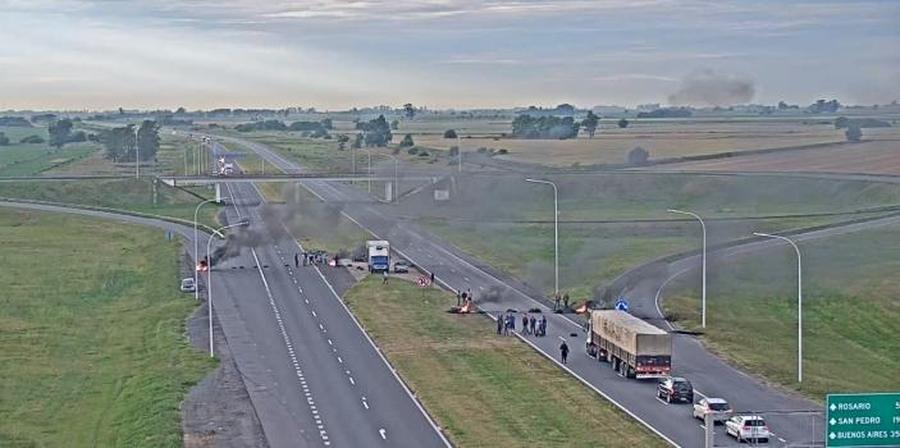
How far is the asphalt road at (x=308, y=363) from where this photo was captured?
52188mm

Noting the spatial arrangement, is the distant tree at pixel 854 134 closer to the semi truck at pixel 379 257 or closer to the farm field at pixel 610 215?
the farm field at pixel 610 215

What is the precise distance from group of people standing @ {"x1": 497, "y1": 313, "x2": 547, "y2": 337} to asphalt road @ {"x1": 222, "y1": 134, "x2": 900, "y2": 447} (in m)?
0.70

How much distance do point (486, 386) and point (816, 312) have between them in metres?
32.4

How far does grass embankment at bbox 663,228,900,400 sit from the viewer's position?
67.4 meters

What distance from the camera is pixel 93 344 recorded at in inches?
3034

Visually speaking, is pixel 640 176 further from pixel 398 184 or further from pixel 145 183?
pixel 145 183

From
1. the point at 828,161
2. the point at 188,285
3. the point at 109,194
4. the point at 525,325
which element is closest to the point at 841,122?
the point at 828,161

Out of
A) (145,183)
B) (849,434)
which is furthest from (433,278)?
(145,183)

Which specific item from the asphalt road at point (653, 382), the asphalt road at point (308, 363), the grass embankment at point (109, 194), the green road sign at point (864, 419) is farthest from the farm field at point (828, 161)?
the green road sign at point (864, 419)

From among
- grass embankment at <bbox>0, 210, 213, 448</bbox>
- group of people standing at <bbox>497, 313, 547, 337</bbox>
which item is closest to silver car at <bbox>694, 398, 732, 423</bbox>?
grass embankment at <bbox>0, 210, 213, 448</bbox>

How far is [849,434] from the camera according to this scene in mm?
39031

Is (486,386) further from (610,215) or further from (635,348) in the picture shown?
(610,215)

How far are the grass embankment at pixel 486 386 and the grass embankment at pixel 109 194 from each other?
89.2 meters

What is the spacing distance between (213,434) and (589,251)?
6814cm
